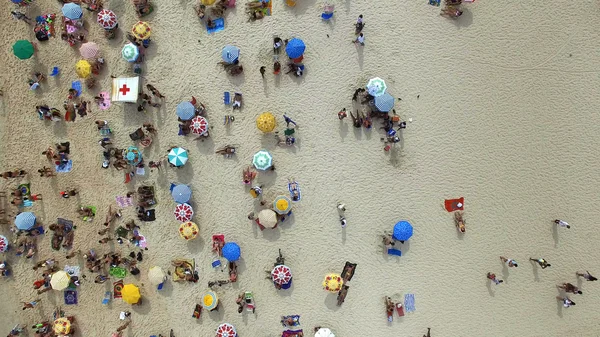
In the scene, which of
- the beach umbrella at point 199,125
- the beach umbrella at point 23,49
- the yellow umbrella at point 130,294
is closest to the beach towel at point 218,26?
the beach umbrella at point 199,125

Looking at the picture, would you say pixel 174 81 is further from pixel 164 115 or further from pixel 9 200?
pixel 9 200

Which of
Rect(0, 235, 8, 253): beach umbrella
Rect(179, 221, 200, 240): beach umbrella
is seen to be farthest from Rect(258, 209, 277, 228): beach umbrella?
Rect(0, 235, 8, 253): beach umbrella

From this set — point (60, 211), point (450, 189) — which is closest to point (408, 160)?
point (450, 189)

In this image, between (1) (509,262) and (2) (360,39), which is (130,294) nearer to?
(2) (360,39)

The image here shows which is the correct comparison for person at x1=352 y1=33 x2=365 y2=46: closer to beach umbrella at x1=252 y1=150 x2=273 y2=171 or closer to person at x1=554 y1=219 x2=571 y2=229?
beach umbrella at x1=252 y1=150 x2=273 y2=171

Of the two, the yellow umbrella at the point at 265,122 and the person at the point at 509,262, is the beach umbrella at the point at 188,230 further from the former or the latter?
the person at the point at 509,262

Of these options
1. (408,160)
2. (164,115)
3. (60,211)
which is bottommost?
(60,211)
